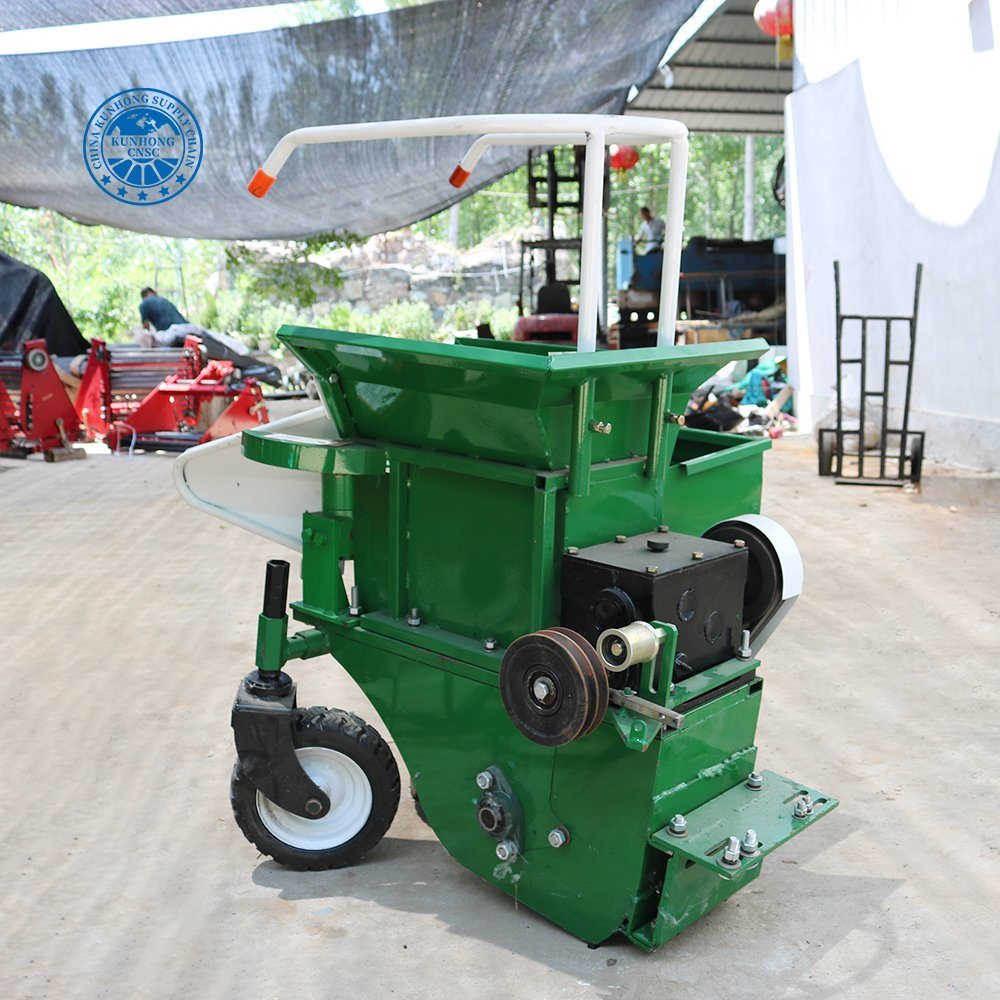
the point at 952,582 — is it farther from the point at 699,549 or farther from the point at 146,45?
the point at 146,45

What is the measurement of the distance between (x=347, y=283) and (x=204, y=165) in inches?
660

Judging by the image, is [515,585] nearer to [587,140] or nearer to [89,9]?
[587,140]

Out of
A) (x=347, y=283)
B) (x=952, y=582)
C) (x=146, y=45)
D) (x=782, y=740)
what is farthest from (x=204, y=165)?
(x=347, y=283)

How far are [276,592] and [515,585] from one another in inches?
25.6

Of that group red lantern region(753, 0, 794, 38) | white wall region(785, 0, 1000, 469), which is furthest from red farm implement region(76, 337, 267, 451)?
red lantern region(753, 0, 794, 38)

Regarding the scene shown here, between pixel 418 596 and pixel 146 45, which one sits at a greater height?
pixel 146 45

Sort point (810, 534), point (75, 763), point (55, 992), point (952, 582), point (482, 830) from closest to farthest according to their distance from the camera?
point (55, 992) → point (482, 830) → point (75, 763) → point (952, 582) → point (810, 534)

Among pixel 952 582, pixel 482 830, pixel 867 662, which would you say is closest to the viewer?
pixel 482 830

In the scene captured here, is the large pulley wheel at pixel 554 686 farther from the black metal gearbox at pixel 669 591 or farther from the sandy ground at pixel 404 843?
the sandy ground at pixel 404 843

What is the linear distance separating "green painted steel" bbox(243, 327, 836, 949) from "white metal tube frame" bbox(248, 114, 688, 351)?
0.50ft

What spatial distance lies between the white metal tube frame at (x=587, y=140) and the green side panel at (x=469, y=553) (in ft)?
1.37

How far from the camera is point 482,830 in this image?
270 centimetres

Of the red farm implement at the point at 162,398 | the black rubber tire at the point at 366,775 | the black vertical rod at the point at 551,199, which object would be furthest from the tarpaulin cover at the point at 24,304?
the black rubber tire at the point at 366,775
